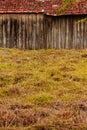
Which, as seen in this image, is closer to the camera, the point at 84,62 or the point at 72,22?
the point at 84,62

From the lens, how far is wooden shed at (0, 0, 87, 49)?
22.3 metres

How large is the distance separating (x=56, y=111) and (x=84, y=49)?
13.5 meters

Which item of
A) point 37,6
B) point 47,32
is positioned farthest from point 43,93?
point 37,6

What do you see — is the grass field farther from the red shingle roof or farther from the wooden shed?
the red shingle roof

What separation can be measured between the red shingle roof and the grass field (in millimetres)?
5045

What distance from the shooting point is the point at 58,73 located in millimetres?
13531

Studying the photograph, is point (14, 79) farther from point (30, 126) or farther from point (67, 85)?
point (30, 126)

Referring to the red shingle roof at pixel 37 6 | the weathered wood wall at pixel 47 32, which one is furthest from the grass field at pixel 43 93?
the red shingle roof at pixel 37 6

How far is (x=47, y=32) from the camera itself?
22.5 m

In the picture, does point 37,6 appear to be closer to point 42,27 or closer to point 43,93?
point 42,27

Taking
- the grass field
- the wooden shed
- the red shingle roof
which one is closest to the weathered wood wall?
the wooden shed

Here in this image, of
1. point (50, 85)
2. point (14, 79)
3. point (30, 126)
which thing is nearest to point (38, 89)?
point (50, 85)

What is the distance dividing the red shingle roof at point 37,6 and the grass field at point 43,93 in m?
5.05

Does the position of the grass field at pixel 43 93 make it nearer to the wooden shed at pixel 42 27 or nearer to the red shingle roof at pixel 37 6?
the wooden shed at pixel 42 27
